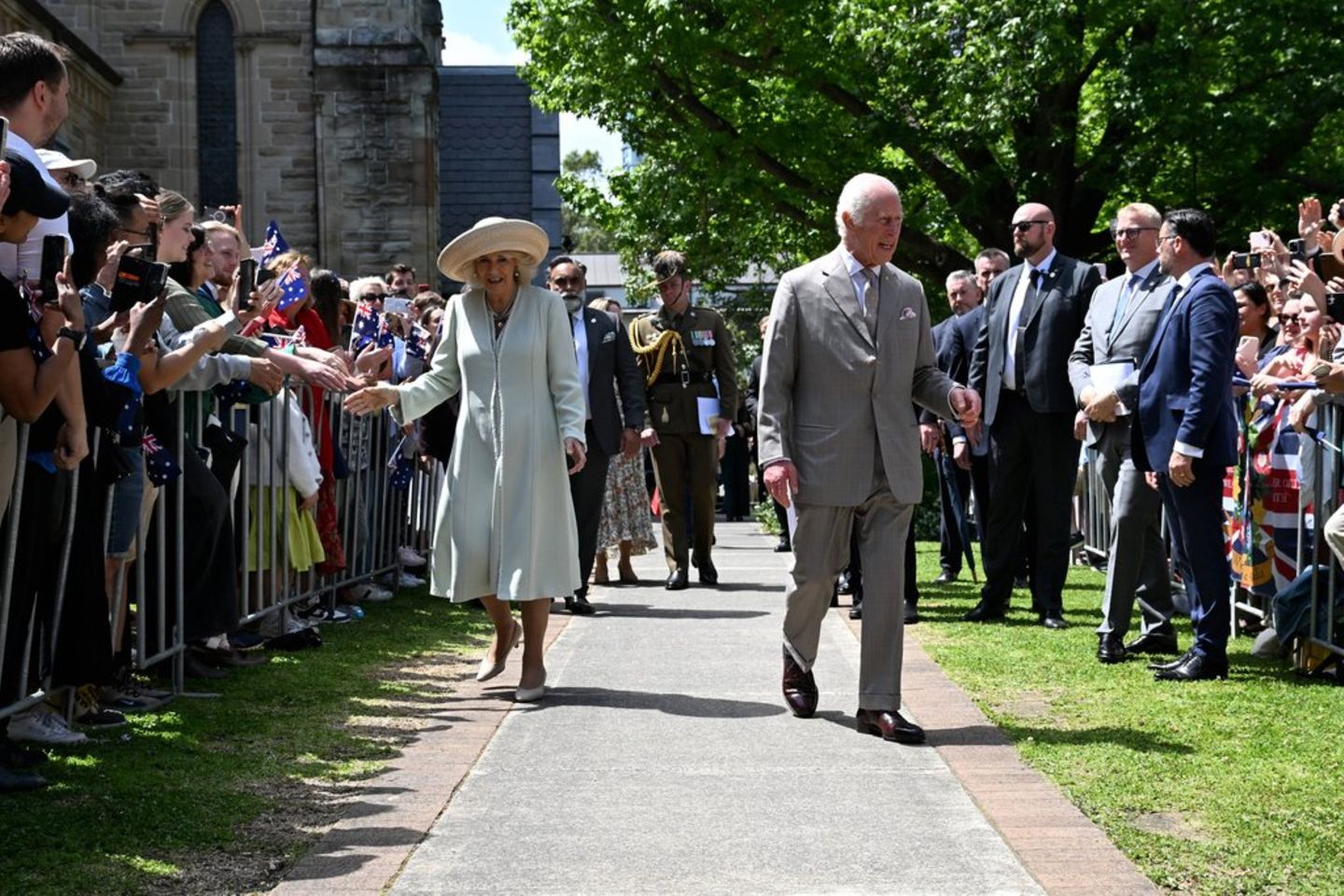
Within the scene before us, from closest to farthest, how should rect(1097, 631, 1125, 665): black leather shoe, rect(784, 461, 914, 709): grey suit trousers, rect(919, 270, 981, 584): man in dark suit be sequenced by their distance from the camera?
rect(784, 461, 914, 709): grey suit trousers → rect(1097, 631, 1125, 665): black leather shoe → rect(919, 270, 981, 584): man in dark suit

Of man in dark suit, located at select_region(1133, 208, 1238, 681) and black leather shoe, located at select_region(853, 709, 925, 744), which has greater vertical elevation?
man in dark suit, located at select_region(1133, 208, 1238, 681)

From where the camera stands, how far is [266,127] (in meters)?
36.1

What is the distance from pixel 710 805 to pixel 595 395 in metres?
6.90

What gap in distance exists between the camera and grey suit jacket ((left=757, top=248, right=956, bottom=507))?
760cm

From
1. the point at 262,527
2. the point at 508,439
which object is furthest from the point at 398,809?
the point at 262,527

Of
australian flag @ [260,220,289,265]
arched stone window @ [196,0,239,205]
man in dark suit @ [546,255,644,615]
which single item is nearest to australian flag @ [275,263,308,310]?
australian flag @ [260,220,289,265]

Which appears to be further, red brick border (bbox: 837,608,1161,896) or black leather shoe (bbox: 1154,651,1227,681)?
black leather shoe (bbox: 1154,651,1227,681)

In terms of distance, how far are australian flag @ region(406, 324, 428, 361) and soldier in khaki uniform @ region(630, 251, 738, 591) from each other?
2195 mm

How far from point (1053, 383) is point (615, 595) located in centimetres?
391

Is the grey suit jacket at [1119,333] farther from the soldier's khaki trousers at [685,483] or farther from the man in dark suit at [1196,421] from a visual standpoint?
the soldier's khaki trousers at [685,483]

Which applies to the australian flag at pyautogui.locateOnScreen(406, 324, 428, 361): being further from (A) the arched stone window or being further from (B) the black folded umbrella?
(A) the arched stone window

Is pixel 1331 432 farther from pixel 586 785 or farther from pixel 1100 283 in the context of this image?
pixel 586 785

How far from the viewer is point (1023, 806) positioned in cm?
595

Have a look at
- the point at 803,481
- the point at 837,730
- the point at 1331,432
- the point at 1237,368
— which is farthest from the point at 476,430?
the point at 1237,368
